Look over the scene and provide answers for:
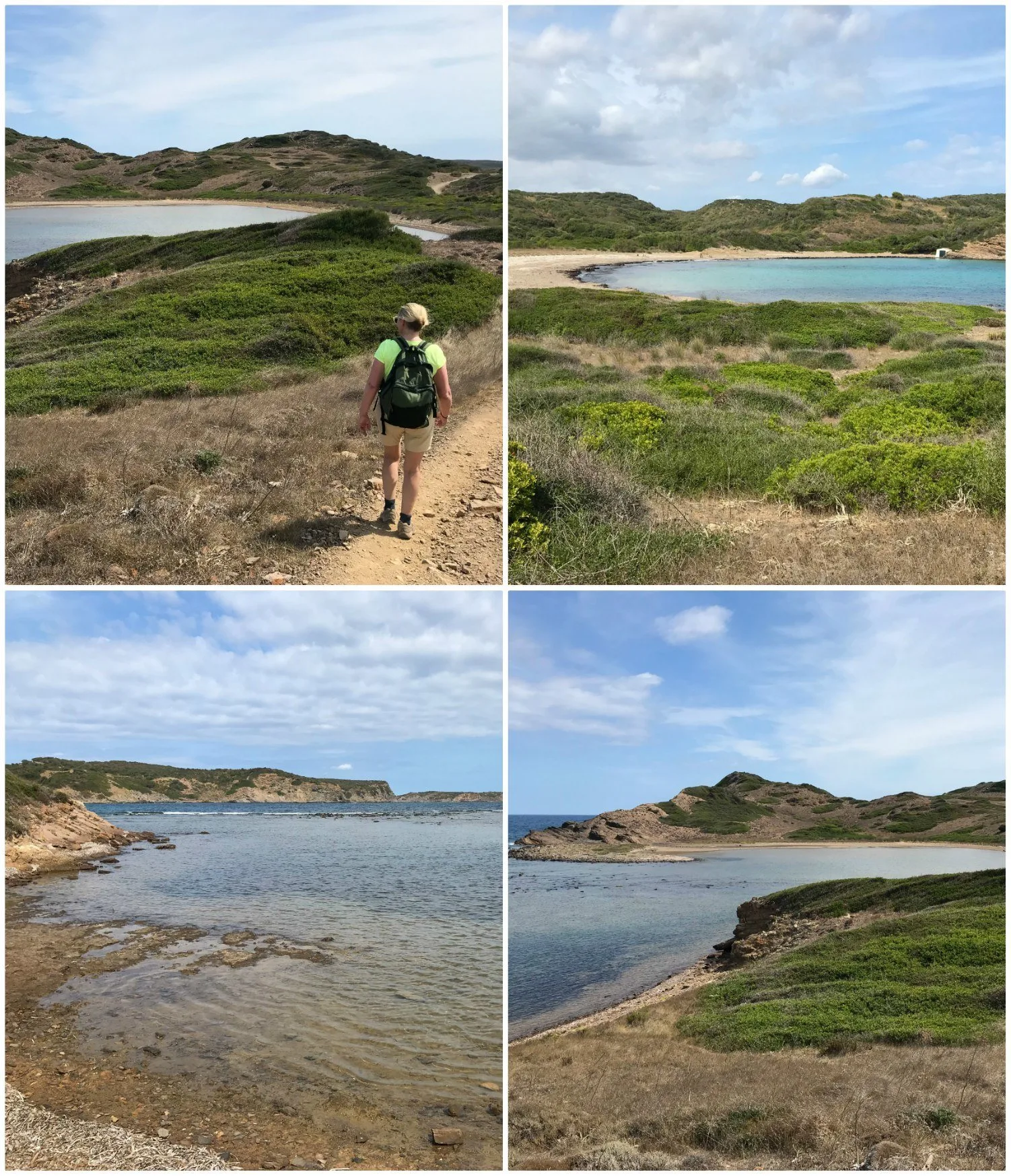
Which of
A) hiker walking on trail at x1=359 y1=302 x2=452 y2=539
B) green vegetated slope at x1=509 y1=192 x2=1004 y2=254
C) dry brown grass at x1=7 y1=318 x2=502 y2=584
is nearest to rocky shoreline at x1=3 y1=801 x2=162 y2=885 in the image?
dry brown grass at x1=7 y1=318 x2=502 y2=584

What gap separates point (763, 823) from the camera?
36.0 feet

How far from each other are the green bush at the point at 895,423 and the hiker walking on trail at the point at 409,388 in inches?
284

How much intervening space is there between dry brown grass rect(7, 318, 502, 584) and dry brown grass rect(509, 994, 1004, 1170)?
4.13m

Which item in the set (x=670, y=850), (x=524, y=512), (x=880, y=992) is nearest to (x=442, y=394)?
(x=524, y=512)

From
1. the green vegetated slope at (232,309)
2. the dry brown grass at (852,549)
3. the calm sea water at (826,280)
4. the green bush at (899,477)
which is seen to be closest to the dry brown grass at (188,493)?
the dry brown grass at (852,549)

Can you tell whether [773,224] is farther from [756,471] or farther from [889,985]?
[889,985]

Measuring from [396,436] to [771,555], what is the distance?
3.16 m

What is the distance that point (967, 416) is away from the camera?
472 inches

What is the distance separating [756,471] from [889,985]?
5.26 metres

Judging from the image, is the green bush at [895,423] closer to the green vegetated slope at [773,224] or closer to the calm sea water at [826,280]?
the calm sea water at [826,280]

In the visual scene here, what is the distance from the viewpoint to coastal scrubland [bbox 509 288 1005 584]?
244 inches

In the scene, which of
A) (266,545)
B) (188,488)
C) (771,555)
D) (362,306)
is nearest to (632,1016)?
(771,555)

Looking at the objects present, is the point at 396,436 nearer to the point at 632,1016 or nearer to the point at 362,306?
the point at 632,1016

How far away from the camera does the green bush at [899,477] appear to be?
24.8 feet
